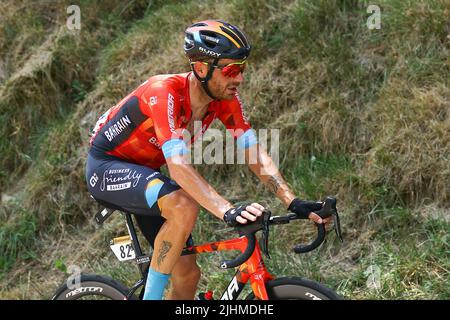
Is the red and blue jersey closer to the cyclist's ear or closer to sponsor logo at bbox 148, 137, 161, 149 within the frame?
sponsor logo at bbox 148, 137, 161, 149

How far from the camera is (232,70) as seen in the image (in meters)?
5.27

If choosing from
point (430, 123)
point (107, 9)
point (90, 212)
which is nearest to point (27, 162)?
point (90, 212)

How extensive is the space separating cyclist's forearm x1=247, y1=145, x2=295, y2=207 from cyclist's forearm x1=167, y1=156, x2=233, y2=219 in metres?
0.50

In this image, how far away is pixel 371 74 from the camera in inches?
315

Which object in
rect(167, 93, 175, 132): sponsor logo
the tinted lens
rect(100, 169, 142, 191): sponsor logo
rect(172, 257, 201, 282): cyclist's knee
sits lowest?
rect(172, 257, 201, 282): cyclist's knee

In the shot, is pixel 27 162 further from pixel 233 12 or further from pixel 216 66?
pixel 216 66

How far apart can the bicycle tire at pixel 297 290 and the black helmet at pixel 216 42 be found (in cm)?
133

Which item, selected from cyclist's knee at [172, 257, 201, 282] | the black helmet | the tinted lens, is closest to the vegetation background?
cyclist's knee at [172, 257, 201, 282]

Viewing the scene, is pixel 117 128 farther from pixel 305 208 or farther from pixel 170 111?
pixel 305 208

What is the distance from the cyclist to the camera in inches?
197

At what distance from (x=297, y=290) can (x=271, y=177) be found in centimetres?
80

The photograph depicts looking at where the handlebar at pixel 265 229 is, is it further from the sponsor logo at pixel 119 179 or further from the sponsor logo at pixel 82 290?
the sponsor logo at pixel 82 290

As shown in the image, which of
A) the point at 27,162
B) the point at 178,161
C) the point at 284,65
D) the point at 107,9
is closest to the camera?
the point at 178,161

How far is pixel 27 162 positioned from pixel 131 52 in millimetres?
1552
